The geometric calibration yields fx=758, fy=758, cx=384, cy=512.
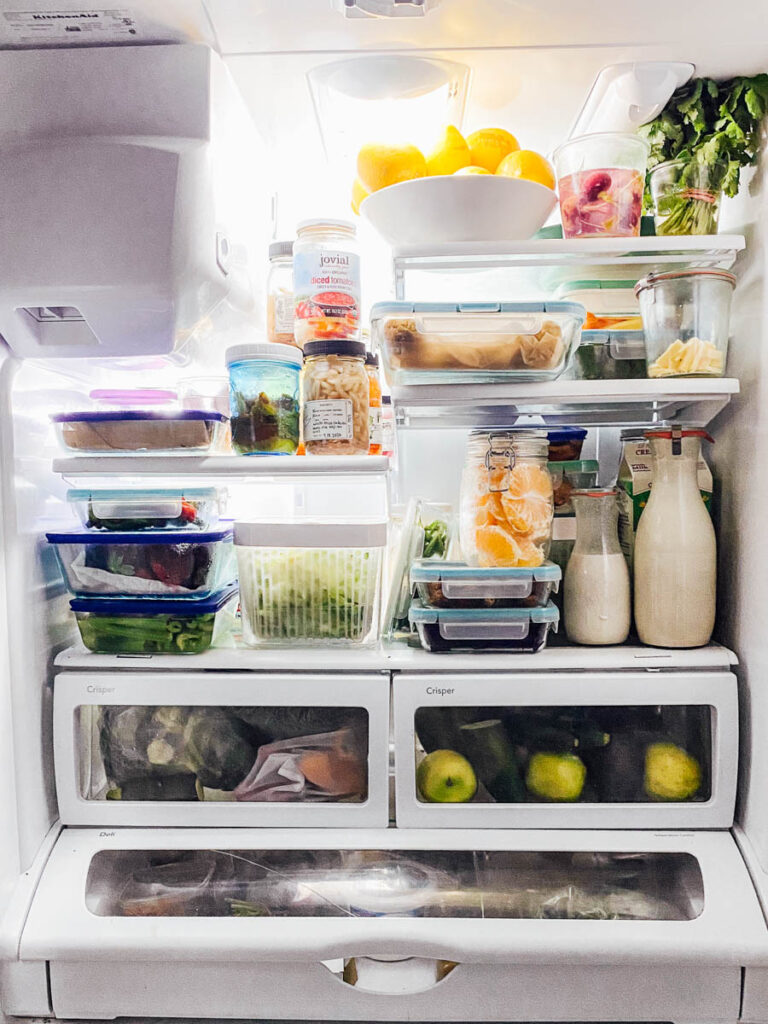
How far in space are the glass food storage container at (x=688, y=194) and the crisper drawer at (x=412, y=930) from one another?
904 mm

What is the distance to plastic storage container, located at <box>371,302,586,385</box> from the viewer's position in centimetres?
108

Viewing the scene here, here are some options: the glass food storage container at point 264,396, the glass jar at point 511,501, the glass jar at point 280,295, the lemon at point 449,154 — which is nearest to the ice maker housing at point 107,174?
the glass food storage container at point 264,396

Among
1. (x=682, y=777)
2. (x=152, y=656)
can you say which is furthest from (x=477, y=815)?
(x=152, y=656)

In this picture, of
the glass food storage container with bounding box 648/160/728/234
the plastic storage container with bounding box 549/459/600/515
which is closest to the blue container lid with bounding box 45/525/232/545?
the plastic storage container with bounding box 549/459/600/515

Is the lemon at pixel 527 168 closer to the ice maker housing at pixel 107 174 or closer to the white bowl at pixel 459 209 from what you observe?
the white bowl at pixel 459 209

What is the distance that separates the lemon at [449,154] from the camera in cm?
117

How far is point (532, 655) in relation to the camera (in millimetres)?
1153

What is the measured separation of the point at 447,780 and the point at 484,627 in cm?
24

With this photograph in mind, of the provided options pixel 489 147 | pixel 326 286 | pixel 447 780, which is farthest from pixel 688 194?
pixel 447 780

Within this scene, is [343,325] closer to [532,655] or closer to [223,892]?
[532,655]

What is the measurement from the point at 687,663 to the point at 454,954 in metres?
0.52

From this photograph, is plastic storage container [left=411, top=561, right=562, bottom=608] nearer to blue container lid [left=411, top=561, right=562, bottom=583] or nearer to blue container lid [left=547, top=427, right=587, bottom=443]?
blue container lid [left=411, top=561, right=562, bottom=583]

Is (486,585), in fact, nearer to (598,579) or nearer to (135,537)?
(598,579)

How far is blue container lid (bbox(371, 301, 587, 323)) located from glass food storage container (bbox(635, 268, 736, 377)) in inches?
5.4
